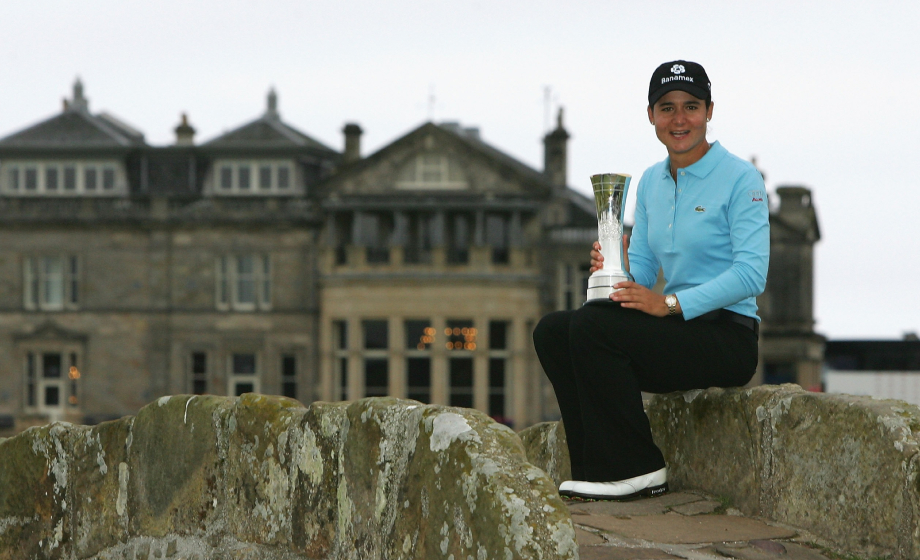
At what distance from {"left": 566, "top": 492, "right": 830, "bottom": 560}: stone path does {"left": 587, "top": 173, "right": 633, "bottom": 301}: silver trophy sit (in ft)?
2.69

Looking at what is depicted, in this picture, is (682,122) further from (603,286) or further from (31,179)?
(31,179)

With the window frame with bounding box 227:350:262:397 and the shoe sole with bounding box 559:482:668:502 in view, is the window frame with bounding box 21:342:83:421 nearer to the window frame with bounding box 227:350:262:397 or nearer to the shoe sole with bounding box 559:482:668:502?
the window frame with bounding box 227:350:262:397

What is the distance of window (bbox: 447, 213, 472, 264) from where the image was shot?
4156cm

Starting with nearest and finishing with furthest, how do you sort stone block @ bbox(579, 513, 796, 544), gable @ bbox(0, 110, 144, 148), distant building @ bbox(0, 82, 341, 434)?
stone block @ bbox(579, 513, 796, 544)
distant building @ bbox(0, 82, 341, 434)
gable @ bbox(0, 110, 144, 148)

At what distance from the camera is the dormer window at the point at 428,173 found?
1618 inches

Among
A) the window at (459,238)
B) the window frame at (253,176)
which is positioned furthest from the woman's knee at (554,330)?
the window frame at (253,176)

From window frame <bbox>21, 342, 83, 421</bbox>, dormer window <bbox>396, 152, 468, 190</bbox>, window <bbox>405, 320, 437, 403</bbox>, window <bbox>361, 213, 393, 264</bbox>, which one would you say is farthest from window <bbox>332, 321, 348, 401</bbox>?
window frame <bbox>21, 342, 83, 421</bbox>

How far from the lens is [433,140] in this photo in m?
41.1

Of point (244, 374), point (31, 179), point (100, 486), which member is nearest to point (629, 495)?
point (100, 486)

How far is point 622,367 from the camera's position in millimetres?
4656

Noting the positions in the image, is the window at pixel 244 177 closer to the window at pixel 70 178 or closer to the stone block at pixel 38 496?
the window at pixel 70 178

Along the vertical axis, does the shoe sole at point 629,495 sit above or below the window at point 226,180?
below

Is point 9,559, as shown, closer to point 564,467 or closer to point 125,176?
point 564,467

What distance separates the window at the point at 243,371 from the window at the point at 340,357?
3.06m
